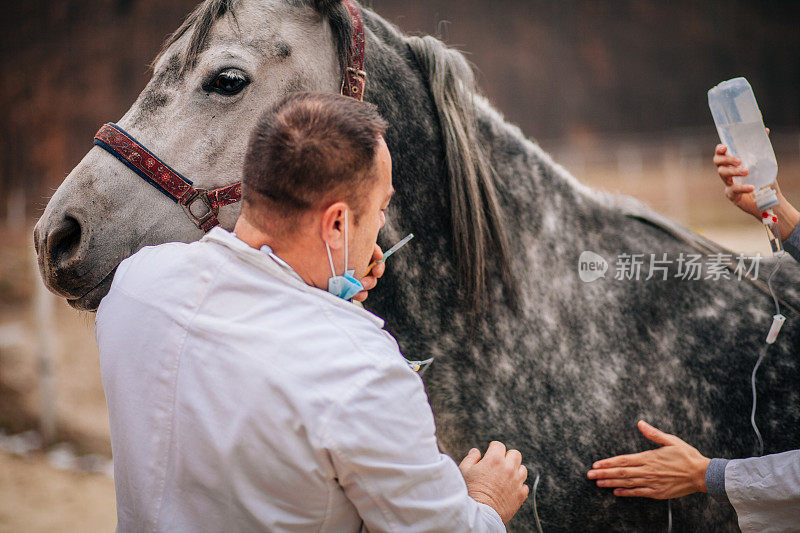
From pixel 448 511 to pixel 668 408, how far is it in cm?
112

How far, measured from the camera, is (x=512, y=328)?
71.9 inches

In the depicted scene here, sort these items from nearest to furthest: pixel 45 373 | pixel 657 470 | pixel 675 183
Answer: pixel 657 470 < pixel 45 373 < pixel 675 183

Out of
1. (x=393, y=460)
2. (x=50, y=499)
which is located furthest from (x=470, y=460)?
(x=50, y=499)

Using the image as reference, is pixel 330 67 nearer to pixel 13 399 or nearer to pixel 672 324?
pixel 672 324

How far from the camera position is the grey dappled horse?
64.4 inches

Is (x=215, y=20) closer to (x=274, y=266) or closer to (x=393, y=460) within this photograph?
(x=274, y=266)

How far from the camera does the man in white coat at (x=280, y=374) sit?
962 mm

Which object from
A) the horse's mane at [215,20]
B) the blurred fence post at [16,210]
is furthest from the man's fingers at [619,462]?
the blurred fence post at [16,210]

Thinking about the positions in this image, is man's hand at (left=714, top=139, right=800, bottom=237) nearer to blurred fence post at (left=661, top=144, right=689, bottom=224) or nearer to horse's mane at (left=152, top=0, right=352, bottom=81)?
horse's mane at (left=152, top=0, right=352, bottom=81)

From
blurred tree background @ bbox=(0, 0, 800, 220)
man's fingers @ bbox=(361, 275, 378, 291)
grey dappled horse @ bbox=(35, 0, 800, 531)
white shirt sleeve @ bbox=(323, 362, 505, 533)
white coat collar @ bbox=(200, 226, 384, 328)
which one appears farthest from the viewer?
blurred tree background @ bbox=(0, 0, 800, 220)

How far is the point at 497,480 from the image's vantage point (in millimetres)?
1231

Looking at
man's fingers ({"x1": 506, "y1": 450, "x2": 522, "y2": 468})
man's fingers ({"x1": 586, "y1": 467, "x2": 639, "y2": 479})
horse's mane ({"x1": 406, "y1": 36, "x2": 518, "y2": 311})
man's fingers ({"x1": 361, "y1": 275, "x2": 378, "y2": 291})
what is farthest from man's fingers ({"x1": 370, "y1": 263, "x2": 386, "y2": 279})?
man's fingers ({"x1": 586, "y1": 467, "x2": 639, "y2": 479})

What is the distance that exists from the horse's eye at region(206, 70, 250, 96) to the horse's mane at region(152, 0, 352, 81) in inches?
3.7

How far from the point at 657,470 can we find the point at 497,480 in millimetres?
720
